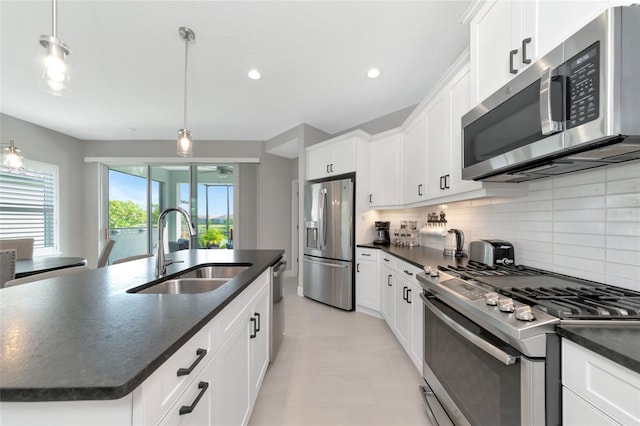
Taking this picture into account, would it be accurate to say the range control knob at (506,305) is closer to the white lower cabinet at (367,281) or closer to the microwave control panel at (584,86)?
the microwave control panel at (584,86)

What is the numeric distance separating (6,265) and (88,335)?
2394mm

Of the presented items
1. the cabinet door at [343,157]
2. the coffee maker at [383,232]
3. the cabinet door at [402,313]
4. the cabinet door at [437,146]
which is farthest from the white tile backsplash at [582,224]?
the cabinet door at [343,157]

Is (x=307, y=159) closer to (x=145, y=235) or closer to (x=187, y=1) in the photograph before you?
(x=187, y=1)

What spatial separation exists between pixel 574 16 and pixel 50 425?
6.62ft

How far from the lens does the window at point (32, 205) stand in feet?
12.2

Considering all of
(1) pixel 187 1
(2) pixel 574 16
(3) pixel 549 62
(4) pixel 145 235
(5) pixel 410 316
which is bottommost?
(5) pixel 410 316

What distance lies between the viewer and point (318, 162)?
3.95 m

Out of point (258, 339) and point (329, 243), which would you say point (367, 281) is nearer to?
point (329, 243)

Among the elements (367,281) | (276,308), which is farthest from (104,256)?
(367,281)

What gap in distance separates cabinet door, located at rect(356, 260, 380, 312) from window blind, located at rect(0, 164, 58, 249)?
5.23 metres

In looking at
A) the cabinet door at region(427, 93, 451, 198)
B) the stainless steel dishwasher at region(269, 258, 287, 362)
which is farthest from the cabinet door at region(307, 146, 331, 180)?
the stainless steel dishwasher at region(269, 258, 287, 362)

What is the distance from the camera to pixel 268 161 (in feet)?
17.1

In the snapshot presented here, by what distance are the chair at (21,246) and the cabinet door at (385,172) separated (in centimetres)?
435

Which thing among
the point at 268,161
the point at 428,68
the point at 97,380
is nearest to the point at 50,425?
the point at 97,380
